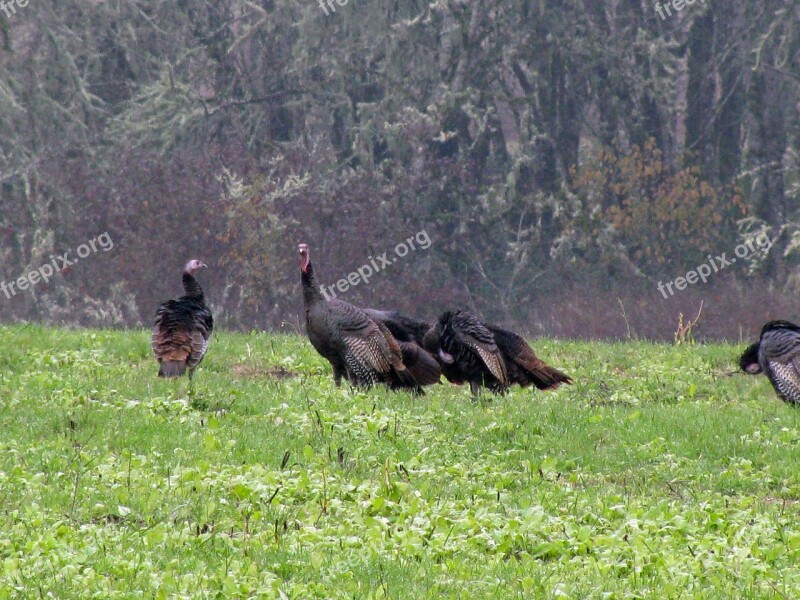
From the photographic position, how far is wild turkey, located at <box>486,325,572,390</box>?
13.7 m

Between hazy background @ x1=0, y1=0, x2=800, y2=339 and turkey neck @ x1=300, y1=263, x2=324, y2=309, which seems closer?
turkey neck @ x1=300, y1=263, x2=324, y2=309

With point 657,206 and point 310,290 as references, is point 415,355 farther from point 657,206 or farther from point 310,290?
point 657,206

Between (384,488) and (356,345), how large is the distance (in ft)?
15.5

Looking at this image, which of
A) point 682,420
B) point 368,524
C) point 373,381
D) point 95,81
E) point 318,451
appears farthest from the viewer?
point 95,81

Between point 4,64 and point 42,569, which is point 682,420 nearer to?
point 42,569

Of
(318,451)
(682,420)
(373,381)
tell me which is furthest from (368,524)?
(373,381)

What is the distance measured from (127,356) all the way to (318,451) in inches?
235

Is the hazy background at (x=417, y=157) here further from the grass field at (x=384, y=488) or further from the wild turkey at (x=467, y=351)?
the grass field at (x=384, y=488)

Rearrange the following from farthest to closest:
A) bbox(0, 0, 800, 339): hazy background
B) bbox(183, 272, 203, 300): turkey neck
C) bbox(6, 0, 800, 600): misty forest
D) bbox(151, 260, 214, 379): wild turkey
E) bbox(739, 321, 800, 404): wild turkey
→ bbox(0, 0, 800, 339): hazy background, bbox(6, 0, 800, 600): misty forest, bbox(183, 272, 203, 300): turkey neck, bbox(151, 260, 214, 379): wild turkey, bbox(739, 321, 800, 404): wild turkey

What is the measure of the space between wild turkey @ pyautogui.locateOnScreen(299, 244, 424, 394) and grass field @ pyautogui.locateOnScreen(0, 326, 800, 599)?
0.42 meters

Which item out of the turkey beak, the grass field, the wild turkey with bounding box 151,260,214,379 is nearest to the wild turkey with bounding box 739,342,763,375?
the grass field

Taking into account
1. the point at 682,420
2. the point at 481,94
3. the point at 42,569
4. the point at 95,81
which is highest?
the point at 95,81

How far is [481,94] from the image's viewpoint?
32844 mm

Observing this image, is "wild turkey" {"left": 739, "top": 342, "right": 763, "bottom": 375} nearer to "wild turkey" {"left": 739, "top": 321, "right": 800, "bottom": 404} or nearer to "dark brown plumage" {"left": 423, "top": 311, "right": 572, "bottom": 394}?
"wild turkey" {"left": 739, "top": 321, "right": 800, "bottom": 404}
